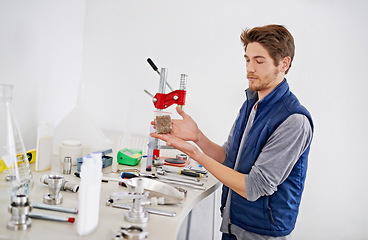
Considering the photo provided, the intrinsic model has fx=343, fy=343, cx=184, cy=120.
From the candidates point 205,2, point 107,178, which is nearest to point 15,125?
point 107,178

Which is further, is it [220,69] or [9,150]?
[220,69]

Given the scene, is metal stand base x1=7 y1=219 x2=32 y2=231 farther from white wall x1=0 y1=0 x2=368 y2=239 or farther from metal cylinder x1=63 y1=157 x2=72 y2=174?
white wall x1=0 y1=0 x2=368 y2=239

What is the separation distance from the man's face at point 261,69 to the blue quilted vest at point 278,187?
0.05 meters

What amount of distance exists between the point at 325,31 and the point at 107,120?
5.38ft

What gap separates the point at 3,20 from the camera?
155cm

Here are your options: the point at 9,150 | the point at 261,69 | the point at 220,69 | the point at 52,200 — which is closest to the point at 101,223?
the point at 52,200

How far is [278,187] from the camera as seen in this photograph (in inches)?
56.2

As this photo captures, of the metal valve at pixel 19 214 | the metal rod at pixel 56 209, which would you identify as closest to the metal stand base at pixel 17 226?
the metal valve at pixel 19 214

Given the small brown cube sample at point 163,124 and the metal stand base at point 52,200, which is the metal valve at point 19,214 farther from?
the small brown cube sample at point 163,124

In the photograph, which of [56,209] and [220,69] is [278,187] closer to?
[56,209]

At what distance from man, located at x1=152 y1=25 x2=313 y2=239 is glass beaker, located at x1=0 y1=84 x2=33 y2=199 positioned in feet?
1.86

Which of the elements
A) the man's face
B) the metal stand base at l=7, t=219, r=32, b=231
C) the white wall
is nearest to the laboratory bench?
the metal stand base at l=7, t=219, r=32, b=231

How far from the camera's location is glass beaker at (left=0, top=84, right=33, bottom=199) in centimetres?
110

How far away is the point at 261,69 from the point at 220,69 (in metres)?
0.91
